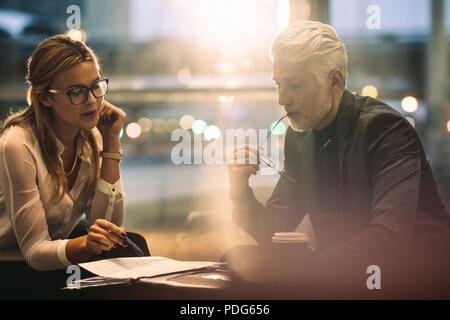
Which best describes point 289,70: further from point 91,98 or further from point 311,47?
point 91,98

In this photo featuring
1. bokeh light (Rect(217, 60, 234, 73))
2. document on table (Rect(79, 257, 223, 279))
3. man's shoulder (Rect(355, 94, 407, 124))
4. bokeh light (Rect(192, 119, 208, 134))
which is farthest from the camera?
bokeh light (Rect(217, 60, 234, 73))

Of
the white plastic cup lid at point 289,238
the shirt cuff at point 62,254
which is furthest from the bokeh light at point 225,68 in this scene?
the white plastic cup lid at point 289,238

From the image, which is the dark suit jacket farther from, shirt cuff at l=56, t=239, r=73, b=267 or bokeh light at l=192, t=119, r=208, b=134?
shirt cuff at l=56, t=239, r=73, b=267

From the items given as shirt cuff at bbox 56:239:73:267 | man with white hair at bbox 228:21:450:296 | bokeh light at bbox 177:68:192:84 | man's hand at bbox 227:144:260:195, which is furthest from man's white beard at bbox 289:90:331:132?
bokeh light at bbox 177:68:192:84

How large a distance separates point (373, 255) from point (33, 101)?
1036mm

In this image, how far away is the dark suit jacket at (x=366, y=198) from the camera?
57.0 inches

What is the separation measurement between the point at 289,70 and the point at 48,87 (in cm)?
70

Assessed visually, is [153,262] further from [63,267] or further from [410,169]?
[410,169]

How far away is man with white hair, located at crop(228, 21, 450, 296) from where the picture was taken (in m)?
1.45

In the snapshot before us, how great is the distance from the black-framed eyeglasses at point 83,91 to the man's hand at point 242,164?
42 cm

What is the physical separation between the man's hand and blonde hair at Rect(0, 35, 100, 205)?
0.48 metres

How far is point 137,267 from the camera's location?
1.45m

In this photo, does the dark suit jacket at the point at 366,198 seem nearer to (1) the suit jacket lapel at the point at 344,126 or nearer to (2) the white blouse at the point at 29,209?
(1) the suit jacket lapel at the point at 344,126
